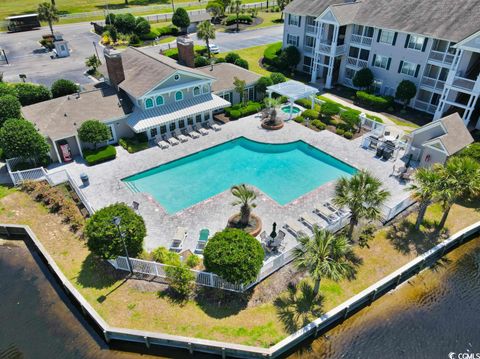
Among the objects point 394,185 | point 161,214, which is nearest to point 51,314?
point 161,214

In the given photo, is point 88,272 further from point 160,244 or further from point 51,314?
point 160,244

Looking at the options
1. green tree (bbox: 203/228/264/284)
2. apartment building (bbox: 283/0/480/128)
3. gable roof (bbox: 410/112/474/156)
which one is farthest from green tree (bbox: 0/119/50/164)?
apartment building (bbox: 283/0/480/128)

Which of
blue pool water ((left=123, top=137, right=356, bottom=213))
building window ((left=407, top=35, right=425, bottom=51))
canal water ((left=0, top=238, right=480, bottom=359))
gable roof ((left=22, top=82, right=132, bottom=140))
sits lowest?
canal water ((left=0, top=238, right=480, bottom=359))

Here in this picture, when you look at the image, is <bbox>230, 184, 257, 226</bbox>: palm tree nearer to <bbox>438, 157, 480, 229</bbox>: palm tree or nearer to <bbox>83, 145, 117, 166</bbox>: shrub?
<bbox>438, 157, 480, 229</bbox>: palm tree

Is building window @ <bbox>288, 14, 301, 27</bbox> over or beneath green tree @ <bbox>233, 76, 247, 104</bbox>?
over

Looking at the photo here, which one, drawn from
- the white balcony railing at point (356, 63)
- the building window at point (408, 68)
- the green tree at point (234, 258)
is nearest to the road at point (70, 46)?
the white balcony railing at point (356, 63)

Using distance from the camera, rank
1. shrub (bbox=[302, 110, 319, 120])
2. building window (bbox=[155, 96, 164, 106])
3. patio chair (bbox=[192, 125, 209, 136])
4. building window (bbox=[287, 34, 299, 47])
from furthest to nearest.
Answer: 1. building window (bbox=[287, 34, 299, 47])
2. shrub (bbox=[302, 110, 319, 120])
3. patio chair (bbox=[192, 125, 209, 136])
4. building window (bbox=[155, 96, 164, 106])
